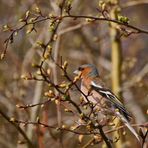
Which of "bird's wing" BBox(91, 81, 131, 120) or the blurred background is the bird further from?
Answer: the blurred background

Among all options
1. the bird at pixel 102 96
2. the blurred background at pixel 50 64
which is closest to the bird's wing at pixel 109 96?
the bird at pixel 102 96

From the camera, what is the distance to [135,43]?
8938 mm

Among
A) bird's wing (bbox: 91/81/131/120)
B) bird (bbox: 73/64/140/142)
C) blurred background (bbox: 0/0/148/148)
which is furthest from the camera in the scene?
blurred background (bbox: 0/0/148/148)

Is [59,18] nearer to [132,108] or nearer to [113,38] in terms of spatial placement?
[113,38]

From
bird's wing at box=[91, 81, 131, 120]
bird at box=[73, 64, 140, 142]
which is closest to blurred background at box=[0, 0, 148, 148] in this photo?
bird at box=[73, 64, 140, 142]

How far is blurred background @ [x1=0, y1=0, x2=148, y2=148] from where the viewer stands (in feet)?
19.1

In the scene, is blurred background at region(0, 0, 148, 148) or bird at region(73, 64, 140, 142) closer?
bird at region(73, 64, 140, 142)

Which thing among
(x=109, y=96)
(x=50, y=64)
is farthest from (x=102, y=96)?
(x=50, y=64)

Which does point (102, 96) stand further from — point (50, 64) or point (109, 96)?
point (50, 64)

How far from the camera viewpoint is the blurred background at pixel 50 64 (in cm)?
583

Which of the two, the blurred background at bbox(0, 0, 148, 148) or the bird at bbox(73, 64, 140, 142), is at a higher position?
the blurred background at bbox(0, 0, 148, 148)

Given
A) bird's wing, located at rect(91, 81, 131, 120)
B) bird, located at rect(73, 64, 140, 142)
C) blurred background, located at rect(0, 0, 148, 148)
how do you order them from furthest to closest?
blurred background, located at rect(0, 0, 148, 148) → bird's wing, located at rect(91, 81, 131, 120) → bird, located at rect(73, 64, 140, 142)

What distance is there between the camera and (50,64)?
5.43 metres

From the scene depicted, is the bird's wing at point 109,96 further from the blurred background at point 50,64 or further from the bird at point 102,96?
the blurred background at point 50,64
